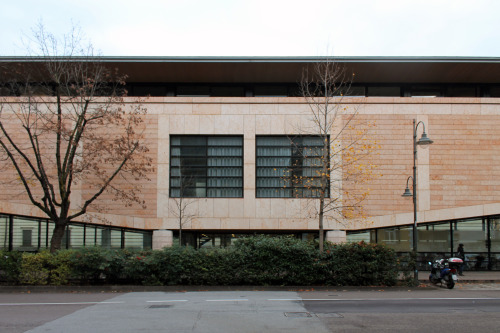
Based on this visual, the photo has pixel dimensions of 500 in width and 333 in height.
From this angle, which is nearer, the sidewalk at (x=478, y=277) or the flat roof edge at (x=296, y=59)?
the sidewalk at (x=478, y=277)

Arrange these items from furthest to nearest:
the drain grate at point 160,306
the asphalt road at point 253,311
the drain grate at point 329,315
Result: the drain grate at point 160,306
the drain grate at point 329,315
the asphalt road at point 253,311

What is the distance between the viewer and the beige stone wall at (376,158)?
2345 cm

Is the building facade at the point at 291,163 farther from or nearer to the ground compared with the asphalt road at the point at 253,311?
farther from the ground

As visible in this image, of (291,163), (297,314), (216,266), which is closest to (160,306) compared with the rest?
(297,314)

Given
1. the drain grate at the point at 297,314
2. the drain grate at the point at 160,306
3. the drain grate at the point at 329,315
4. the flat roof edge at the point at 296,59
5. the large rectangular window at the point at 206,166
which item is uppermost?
the flat roof edge at the point at 296,59

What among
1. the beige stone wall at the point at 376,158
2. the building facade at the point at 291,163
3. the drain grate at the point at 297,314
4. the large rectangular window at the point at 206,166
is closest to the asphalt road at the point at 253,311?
the drain grate at the point at 297,314

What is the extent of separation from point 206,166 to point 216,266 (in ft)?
28.1

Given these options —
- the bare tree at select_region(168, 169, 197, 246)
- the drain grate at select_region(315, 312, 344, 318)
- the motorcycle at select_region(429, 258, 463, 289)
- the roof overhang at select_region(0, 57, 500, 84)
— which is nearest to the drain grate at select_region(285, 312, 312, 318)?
the drain grate at select_region(315, 312, 344, 318)

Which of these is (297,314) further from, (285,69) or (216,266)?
(285,69)

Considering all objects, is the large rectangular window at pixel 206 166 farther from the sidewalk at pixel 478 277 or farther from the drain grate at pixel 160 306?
the drain grate at pixel 160 306

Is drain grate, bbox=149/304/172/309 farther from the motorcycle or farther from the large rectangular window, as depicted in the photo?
the large rectangular window

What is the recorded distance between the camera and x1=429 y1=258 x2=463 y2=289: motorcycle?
1678 centimetres

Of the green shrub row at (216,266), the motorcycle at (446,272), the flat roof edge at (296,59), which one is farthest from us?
the flat roof edge at (296,59)

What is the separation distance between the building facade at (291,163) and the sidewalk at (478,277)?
3.15 feet
